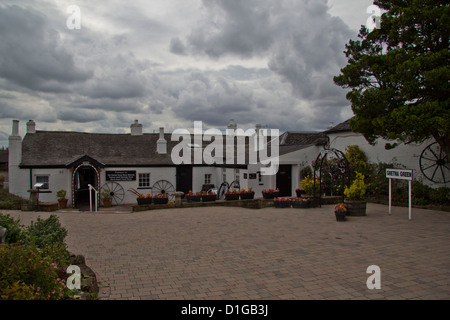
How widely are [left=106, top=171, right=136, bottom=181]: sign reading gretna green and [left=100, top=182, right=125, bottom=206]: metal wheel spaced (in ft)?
1.15

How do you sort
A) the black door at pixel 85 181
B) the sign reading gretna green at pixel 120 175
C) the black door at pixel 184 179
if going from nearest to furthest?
1. the sign reading gretna green at pixel 120 175
2. the black door at pixel 85 181
3. the black door at pixel 184 179

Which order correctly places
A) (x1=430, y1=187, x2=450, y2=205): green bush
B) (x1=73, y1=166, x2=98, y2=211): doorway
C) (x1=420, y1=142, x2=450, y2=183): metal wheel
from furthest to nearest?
1. (x1=73, y1=166, x2=98, y2=211): doorway
2. (x1=420, y1=142, x2=450, y2=183): metal wheel
3. (x1=430, y1=187, x2=450, y2=205): green bush

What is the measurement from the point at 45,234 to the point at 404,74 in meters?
11.7

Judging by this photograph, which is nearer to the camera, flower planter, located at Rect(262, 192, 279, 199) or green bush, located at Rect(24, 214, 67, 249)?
green bush, located at Rect(24, 214, 67, 249)

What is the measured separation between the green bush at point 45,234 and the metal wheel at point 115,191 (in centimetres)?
1581

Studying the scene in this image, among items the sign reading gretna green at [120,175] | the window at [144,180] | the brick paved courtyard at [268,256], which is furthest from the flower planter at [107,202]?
the brick paved courtyard at [268,256]

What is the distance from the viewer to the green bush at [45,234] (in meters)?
6.59

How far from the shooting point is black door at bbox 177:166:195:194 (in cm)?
2480

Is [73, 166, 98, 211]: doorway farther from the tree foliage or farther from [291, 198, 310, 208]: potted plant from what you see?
the tree foliage

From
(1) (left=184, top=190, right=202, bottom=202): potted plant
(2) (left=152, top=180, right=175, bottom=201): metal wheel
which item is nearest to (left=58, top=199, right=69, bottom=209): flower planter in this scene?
(2) (left=152, top=180, right=175, bottom=201): metal wheel

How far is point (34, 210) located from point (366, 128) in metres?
16.1

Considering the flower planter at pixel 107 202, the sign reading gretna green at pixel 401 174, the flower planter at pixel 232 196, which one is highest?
the sign reading gretna green at pixel 401 174

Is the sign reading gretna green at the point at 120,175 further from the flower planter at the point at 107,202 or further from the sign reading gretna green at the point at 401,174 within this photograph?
the sign reading gretna green at the point at 401,174
